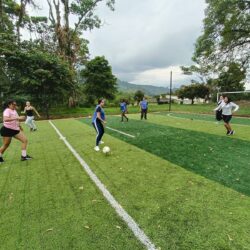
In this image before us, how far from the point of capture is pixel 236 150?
818 centimetres

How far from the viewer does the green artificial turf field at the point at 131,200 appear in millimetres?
3258

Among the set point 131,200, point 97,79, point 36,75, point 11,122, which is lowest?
point 131,200

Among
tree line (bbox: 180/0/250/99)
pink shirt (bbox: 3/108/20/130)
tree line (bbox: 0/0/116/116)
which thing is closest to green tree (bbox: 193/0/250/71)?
tree line (bbox: 180/0/250/99)

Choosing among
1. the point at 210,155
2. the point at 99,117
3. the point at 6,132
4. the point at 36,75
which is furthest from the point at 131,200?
the point at 36,75

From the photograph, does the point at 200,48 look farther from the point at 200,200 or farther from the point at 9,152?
the point at 200,200

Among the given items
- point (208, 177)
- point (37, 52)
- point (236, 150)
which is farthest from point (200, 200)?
point (37, 52)

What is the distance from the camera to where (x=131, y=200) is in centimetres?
444

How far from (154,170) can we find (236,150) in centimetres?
370

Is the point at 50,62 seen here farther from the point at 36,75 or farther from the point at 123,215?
the point at 123,215

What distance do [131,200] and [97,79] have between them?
39.0 m

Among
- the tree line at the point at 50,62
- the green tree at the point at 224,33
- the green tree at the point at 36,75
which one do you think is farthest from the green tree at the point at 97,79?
the green tree at the point at 224,33

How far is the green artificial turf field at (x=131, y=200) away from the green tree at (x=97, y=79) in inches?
1384

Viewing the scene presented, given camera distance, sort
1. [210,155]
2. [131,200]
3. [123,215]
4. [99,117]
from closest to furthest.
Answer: [123,215], [131,200], [210,155], [99,117]

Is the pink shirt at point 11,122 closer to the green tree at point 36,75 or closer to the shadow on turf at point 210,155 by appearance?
the shadow on turf at point 210,155
